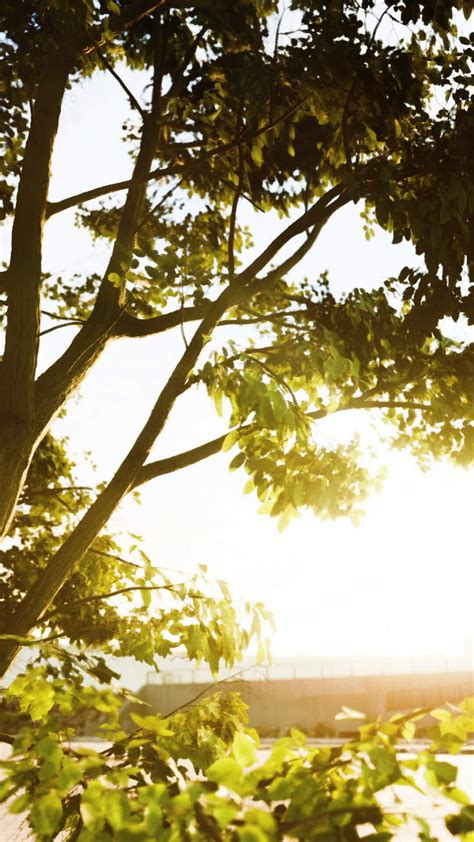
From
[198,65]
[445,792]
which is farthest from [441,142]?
[445,792]

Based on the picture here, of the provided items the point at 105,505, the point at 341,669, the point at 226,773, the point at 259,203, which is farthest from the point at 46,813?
the point at 341,669

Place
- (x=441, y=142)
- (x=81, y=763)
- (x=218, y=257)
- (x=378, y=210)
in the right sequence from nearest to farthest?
(x=81, y=763)
(x=378, y=210)
(x=441, y=142)
(x=218, y=257)

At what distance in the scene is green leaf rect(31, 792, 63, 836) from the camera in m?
1.50

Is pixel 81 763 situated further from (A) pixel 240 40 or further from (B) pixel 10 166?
(B) pixel 10 166

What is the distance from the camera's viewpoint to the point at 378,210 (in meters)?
3.98

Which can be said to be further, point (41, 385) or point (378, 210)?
point (41, 385)

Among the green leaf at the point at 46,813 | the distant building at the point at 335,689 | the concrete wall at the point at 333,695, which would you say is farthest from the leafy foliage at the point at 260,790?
the concrete wall at the point at 333,695

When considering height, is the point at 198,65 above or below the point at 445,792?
above

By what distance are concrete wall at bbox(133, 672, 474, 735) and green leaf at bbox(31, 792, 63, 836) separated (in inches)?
1560

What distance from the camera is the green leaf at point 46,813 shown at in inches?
59.2

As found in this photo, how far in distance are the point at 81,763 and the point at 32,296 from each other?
341cm

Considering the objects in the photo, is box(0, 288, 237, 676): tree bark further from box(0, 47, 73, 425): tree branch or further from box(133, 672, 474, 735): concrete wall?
box(133, 672, 474, 735): concrete wall

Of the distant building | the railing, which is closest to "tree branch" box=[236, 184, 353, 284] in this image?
the distant building

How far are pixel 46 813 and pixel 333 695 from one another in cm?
4181
